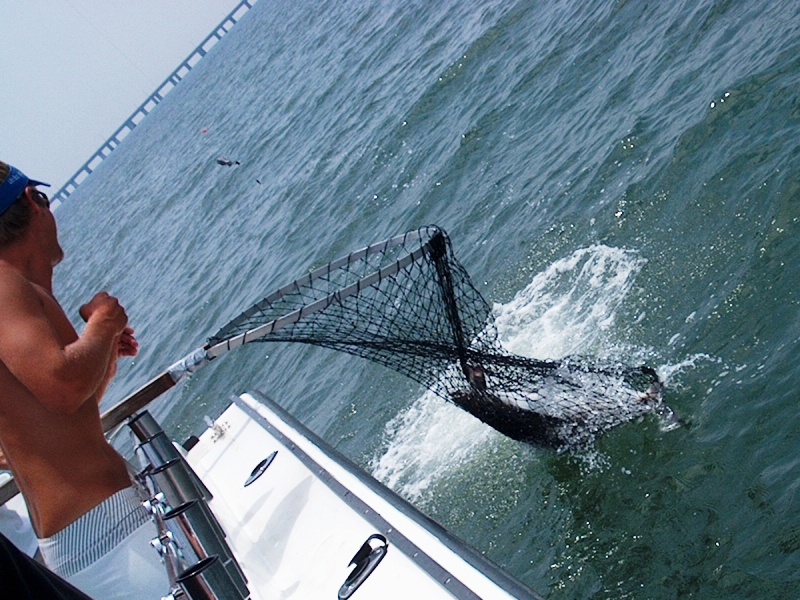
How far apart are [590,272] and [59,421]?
18.5 feet

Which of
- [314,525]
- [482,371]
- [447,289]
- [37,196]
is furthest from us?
[482,371]

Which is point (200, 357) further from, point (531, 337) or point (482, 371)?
point (531, 337)

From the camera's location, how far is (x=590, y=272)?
7613 millimetres

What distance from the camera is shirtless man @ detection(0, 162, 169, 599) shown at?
8.82 ft

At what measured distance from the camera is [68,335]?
2.95m

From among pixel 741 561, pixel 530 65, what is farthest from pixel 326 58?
pixel 741 561

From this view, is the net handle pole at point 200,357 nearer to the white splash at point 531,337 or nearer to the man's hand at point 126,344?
the man's hand at point 126,344

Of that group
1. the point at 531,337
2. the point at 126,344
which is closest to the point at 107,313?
the point at 126,344

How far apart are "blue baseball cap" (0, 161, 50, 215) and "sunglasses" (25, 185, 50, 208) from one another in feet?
0.09

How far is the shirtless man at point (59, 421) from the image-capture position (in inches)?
106

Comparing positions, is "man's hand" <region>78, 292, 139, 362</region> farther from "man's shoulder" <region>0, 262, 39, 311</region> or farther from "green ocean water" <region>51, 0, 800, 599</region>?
"green ocean water" <region>51, 0, 800, 599</region>

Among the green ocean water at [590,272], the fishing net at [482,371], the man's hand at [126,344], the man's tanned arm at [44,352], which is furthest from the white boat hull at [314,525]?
the green ocean water at [590,272]

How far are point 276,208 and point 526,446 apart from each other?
12.6 meters

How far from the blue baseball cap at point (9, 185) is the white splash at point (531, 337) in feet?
15.1
